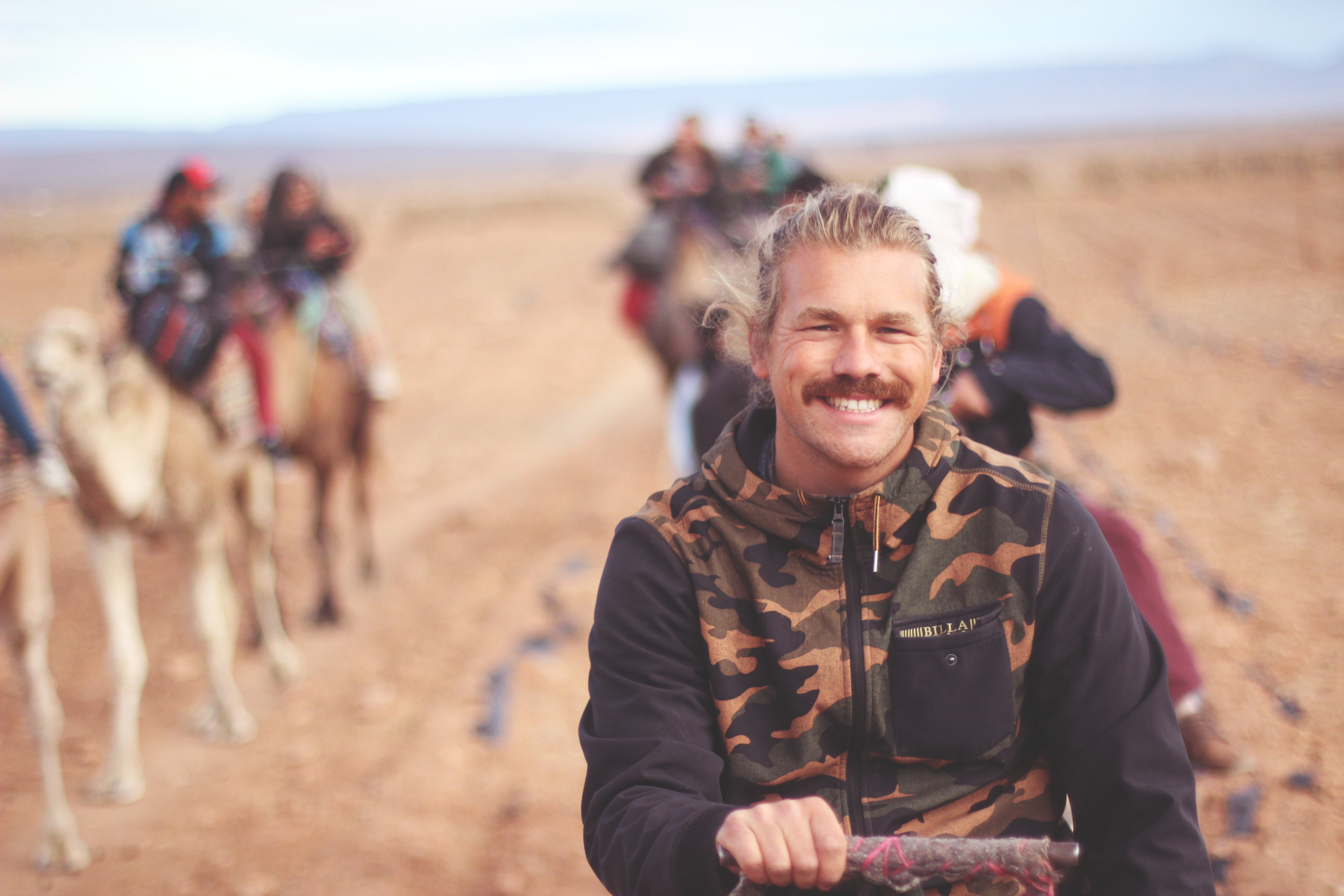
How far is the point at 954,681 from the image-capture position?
5.97 ft

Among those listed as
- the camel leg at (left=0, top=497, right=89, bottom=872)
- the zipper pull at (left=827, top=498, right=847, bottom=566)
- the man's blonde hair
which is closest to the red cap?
the camel leg at (left=0, top=497, right=89, bottom=872)

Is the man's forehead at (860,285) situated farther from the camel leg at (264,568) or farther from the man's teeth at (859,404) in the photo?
the camel leg at (264,568)

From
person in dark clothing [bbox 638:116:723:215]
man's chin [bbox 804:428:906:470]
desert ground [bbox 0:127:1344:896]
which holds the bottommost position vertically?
desert ground [bbox 0:127:1344:896]

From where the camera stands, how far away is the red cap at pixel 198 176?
517 centimetres

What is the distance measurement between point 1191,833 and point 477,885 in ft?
9.36

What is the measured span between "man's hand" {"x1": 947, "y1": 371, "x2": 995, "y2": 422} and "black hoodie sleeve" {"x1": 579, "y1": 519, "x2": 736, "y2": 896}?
4.70ft

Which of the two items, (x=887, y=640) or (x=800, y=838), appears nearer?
(x=800, y=838)

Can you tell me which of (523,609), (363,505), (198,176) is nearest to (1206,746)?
(523,609)

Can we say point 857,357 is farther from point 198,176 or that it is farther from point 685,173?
point 685,173

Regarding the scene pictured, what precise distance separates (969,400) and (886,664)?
4.51ft

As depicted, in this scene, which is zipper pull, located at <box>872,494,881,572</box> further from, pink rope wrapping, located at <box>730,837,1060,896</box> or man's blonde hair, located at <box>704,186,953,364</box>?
pink rope wrapping, located at <box>730,837,1060,896</box>

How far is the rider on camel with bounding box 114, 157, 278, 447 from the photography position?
16.9 feet

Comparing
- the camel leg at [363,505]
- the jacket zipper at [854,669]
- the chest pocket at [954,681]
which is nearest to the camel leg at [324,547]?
the camel leg at [363,505]

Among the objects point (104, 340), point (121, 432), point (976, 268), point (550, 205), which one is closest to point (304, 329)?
point (104, 340)
